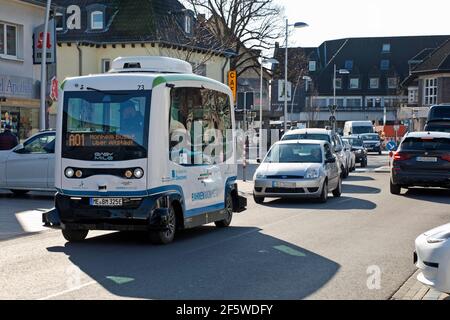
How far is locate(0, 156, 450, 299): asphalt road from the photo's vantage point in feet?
25.9

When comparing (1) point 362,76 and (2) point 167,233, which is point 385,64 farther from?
(2) point 167,233

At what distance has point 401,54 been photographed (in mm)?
109500

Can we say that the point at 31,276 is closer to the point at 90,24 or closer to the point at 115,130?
the point at 115,130

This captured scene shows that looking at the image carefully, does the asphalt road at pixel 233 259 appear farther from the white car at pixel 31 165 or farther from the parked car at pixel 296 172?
the white car at pixel 31 165

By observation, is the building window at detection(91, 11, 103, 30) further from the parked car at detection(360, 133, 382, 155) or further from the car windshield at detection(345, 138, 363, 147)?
the parked car at detection(360, 133, 382, 155)

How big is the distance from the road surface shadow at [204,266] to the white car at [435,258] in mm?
1242

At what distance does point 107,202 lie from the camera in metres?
10.9

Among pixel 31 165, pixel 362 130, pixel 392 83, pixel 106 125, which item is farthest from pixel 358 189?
pixel 392 83

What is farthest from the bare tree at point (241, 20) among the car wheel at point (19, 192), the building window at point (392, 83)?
the building window at point (392, 83)

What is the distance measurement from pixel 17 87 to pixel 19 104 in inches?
59.9

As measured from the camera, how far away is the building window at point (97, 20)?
4181cm

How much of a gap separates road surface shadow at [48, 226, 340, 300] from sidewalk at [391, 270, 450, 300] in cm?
90
